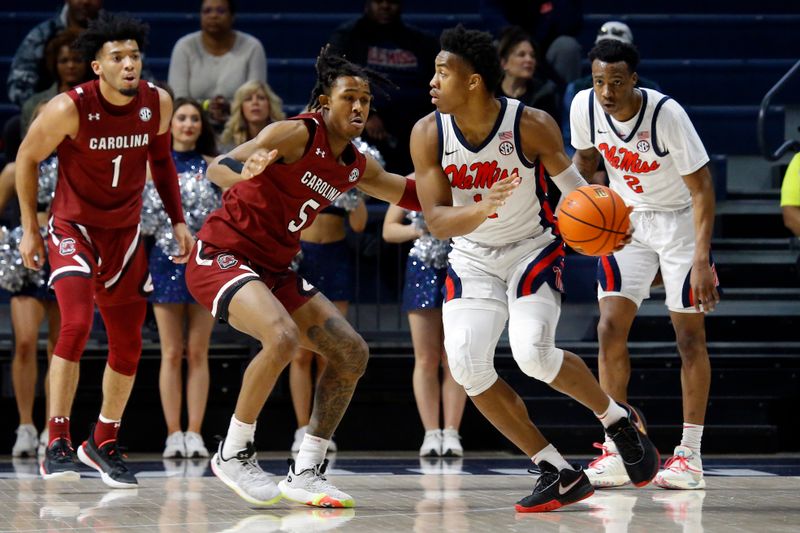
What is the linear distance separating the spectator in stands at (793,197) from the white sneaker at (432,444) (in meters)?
2.35

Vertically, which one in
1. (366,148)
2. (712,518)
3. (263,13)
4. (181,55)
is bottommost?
(712,518)

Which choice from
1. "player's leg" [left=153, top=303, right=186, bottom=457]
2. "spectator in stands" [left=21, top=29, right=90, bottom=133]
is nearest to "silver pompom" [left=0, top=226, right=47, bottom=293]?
"player's leg" [left=153, top=303, right=186, bottom=457]

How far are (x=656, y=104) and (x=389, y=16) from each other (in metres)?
3.77

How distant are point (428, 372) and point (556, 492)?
269 centimetres

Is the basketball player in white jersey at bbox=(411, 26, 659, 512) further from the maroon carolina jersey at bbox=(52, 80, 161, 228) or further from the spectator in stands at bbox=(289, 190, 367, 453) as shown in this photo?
the spectator in stands at bbox=(289, 190, 367, 453)

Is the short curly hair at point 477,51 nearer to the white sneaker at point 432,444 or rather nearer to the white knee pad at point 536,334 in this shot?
the white knee pad at point 536,334

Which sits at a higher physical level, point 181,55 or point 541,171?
point 181,55

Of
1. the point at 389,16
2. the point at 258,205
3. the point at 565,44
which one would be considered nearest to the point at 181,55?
the point at 389,16

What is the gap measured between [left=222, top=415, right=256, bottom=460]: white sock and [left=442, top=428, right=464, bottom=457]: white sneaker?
262cm

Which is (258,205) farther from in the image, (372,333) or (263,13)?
(263,13)

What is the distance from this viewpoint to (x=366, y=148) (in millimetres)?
8008

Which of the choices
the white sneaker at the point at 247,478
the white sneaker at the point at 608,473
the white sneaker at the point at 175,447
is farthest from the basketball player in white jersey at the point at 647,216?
the white sneaker at the point at 175,447

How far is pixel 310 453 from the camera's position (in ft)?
18.0

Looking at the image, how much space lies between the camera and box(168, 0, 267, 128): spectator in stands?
30.8 ft
